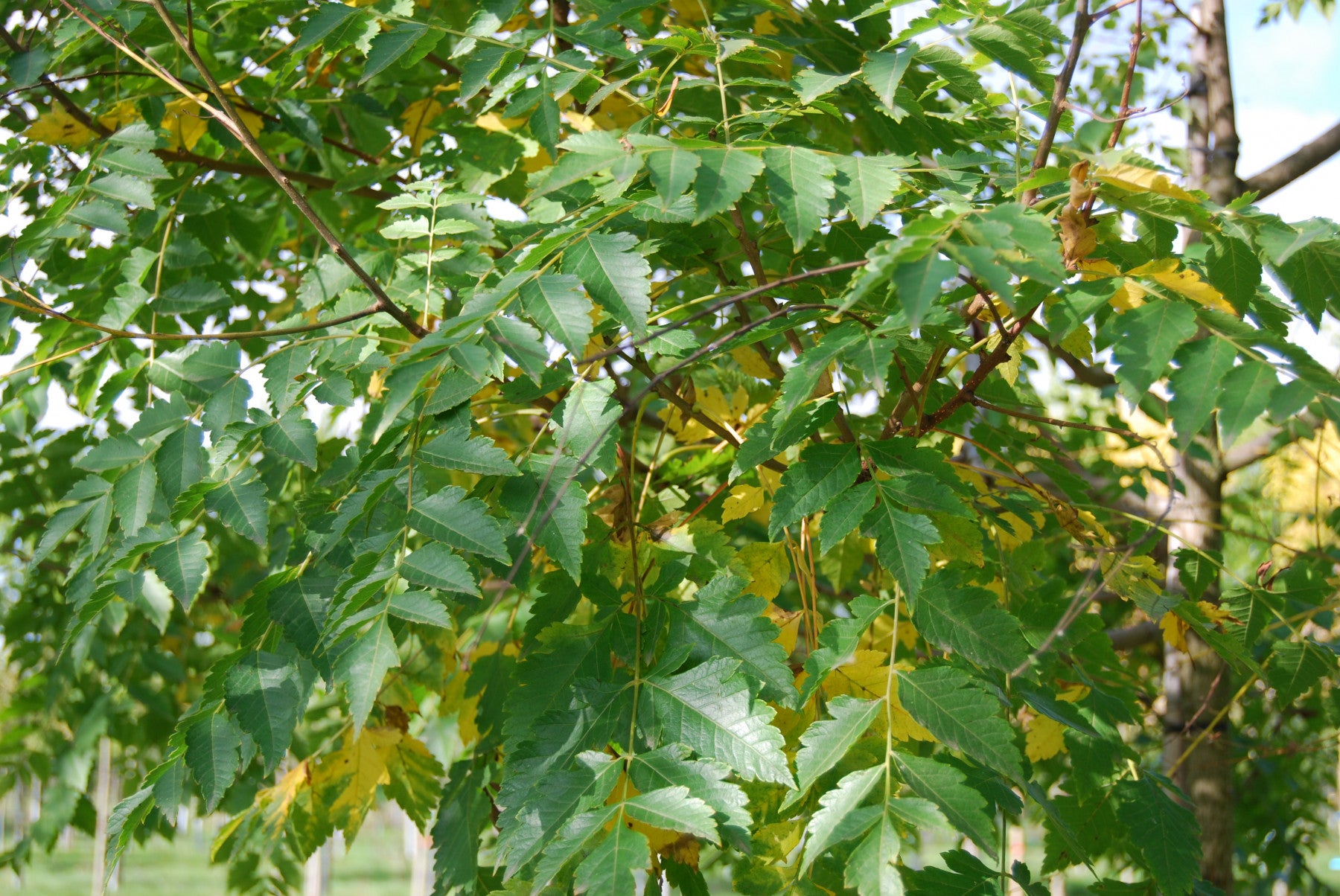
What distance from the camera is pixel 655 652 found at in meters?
1.07

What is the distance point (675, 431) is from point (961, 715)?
3.34 ft

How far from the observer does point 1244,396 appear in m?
0.79

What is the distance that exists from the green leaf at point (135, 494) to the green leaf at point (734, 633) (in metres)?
0.60

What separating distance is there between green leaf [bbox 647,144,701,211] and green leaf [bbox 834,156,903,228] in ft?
0.50

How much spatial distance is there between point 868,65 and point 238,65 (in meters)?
1.54

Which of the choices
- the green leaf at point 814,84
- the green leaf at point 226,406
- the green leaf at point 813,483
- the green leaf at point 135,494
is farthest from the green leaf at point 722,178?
the green leaf at point 135,494

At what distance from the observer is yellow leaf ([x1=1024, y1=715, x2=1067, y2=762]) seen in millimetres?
1438

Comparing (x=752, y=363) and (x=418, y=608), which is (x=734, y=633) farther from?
(x=752, y=363)

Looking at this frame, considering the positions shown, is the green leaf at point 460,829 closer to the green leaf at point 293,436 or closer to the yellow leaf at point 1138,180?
the green leaf at point 293,436

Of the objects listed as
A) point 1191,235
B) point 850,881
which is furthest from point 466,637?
point 1191,235

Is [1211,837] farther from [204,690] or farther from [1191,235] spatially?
[204,690]

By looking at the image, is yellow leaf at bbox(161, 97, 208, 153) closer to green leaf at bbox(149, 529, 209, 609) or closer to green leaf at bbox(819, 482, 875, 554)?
green leaf at bbox(149, 529, 209, 609)

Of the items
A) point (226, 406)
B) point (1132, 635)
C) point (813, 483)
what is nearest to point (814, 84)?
point (813, 483)

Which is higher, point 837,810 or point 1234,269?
point 1234,269
